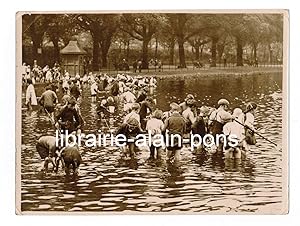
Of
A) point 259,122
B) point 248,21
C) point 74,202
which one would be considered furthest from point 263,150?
point 74,202

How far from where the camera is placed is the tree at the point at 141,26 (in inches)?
60.1

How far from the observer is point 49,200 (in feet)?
4.98

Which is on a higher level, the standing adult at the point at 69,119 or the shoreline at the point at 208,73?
the shoreline at the point at 208,73

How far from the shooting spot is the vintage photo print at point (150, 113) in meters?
1.52

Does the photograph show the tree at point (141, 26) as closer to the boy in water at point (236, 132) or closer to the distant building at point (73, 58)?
the distant building at point (73, 58)

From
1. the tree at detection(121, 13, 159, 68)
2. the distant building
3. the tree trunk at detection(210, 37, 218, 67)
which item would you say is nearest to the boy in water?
the tree trunk at detection(210, 37, 218, 67)

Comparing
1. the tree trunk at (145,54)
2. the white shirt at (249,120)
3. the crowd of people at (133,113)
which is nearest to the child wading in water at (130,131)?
the crowd of people at (133,113)

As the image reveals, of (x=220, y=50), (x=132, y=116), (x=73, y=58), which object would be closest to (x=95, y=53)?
(x=73, y=58)

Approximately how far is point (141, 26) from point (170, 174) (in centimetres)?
30

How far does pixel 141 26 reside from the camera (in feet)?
5.01

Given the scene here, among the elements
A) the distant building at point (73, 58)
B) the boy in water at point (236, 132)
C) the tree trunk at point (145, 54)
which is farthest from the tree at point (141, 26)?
the boy in water at point (236, 132)

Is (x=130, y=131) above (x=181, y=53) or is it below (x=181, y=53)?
below

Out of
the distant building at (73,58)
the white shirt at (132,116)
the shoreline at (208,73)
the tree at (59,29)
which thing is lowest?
the white shirt at (132,116)

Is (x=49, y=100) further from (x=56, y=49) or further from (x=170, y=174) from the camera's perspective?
(x=170, y=174)
